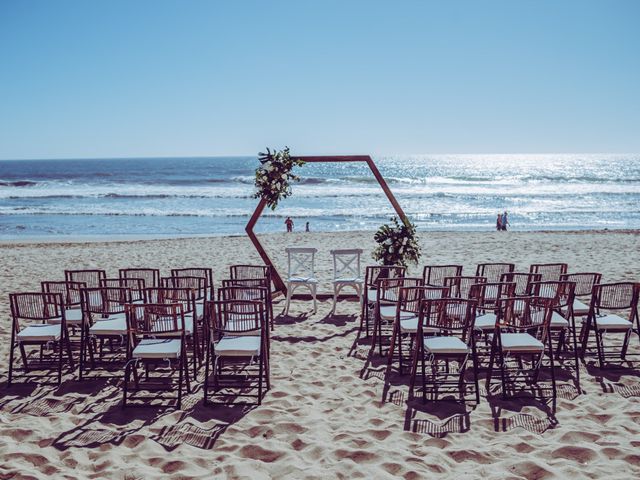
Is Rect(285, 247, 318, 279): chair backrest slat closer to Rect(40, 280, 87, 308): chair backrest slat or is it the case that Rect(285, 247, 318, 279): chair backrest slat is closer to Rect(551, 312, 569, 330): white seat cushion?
Rect(40, 280, 87, 308): chair backrest slat

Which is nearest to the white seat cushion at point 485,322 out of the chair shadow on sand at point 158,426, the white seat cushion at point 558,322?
the white seat cushion at point 558,322

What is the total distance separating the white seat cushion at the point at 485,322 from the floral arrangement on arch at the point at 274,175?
4.25 meters

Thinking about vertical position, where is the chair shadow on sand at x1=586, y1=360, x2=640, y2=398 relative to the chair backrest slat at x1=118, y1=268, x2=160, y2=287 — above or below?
below

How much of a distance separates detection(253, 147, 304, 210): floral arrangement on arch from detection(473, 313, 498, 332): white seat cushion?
4.25 meters

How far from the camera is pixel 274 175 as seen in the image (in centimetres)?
927

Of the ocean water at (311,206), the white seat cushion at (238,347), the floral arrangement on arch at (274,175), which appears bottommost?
the ocean water at (311,206)

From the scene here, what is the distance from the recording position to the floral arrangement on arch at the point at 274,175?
364 inches

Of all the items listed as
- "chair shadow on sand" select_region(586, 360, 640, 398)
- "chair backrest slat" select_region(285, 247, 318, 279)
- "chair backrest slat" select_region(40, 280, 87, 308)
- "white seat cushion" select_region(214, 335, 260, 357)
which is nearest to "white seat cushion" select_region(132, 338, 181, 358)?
"white seat cushion" select_region(214, 335, 260, 357)

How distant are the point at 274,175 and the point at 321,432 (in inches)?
219

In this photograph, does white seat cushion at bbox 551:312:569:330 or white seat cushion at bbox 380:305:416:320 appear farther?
white seat cushion at bbox 380:305:416:320

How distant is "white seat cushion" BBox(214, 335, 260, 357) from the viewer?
4.98m

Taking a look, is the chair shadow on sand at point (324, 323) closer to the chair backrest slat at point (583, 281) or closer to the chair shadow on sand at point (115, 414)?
the chair shadow on sand at point (115, 414)

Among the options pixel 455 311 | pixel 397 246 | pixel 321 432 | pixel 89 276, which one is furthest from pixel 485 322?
pixel 89 276

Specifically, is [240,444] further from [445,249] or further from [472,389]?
[445,249]
